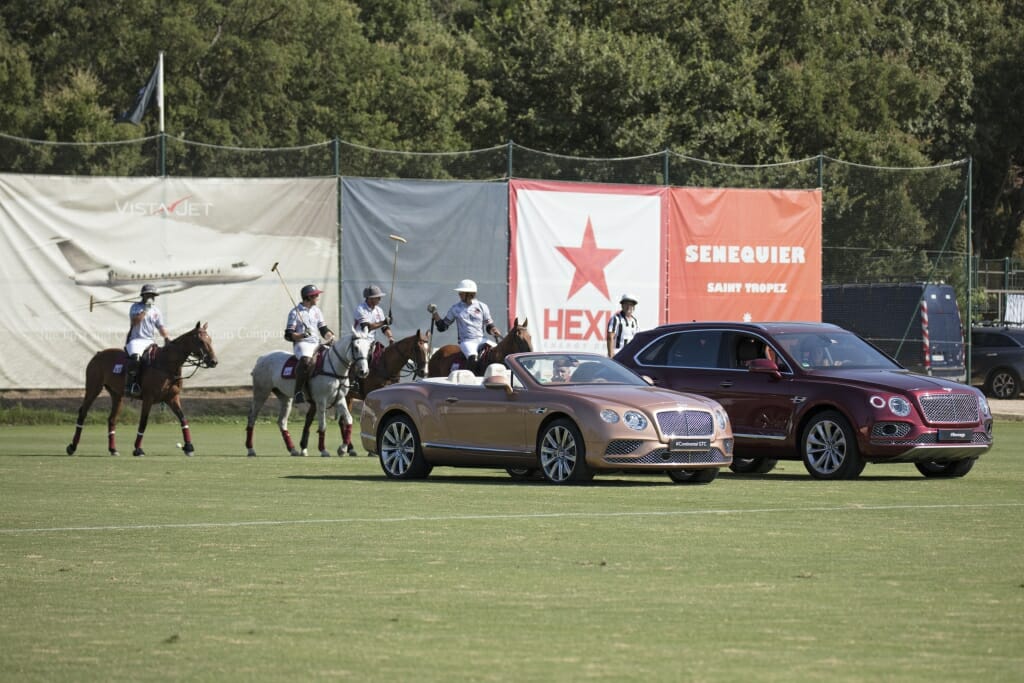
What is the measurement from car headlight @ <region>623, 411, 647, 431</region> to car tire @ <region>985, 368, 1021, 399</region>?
90.1 ft

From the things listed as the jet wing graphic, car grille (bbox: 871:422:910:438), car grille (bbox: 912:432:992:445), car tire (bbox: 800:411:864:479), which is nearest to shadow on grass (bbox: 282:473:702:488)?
car tire (bbox: 800:411:864:479)

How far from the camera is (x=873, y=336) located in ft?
129

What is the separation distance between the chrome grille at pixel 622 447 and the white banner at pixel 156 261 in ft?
50.9

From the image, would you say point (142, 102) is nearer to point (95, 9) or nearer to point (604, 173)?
point (604, 173)

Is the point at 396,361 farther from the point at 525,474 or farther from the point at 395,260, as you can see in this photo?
the point at 525,474

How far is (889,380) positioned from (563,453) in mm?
4024

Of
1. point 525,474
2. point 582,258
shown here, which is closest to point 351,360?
point 525,474

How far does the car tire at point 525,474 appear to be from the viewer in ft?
70.8

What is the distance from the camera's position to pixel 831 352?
23.1 meters

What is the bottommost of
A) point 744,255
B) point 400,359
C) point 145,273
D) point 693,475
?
point 693,475

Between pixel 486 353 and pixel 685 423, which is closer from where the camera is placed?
pixel 685 423

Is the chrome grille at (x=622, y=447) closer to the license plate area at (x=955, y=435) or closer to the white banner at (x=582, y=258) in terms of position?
the license plate area at (x=955, y=435)

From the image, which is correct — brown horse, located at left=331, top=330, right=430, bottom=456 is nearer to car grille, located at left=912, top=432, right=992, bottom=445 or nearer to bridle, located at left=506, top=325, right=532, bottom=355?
bridle, located at left=506, top=325, right=532, bottom=355

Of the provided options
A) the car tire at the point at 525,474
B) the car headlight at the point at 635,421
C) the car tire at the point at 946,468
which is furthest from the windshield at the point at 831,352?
the car headlight at the point at 635,421
